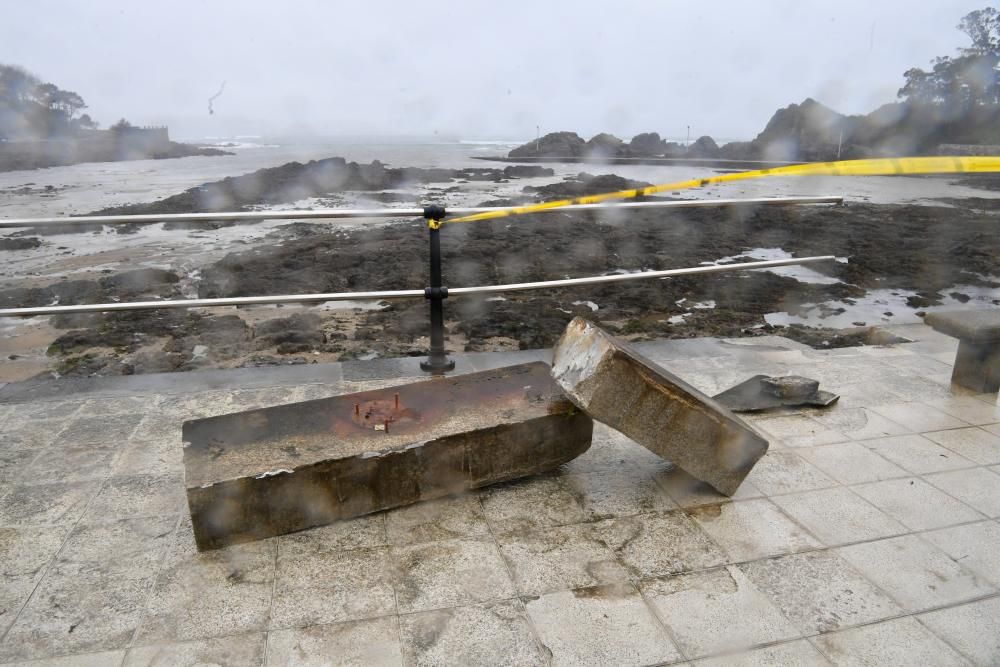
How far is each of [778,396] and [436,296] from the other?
2.00 meters

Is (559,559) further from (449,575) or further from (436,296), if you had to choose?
(436,296)

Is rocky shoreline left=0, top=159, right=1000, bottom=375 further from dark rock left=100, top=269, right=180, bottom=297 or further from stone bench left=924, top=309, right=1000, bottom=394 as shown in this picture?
stone bench left=924, top=309, right=1000, bottom=394

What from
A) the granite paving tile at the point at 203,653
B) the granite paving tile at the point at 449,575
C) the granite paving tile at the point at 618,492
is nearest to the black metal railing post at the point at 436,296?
the granite paving tile at the point at 618,492

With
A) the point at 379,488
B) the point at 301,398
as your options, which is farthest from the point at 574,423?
the point at 301,398

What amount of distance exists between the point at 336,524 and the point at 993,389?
3.70m

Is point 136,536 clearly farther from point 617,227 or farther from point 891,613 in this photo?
point 617,227

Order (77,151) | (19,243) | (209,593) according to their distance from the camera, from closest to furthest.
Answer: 1. (209,593)
2. (19,243)
3. (77,151)

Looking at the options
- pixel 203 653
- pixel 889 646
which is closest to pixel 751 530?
pixel 889 646

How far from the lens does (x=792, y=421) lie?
11.8 feet

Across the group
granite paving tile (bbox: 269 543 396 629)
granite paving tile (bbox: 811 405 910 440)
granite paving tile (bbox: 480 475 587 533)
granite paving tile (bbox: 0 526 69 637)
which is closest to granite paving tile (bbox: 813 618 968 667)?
granite paving tile (bbox: 480 475 587 533)

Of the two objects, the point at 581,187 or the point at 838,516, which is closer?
the point at 838,516

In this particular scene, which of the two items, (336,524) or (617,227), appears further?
(617,227)

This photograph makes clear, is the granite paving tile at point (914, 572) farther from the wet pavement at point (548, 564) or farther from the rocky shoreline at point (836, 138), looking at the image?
the rocky shoreline at point (836, 138)

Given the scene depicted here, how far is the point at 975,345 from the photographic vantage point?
12.5 feet
